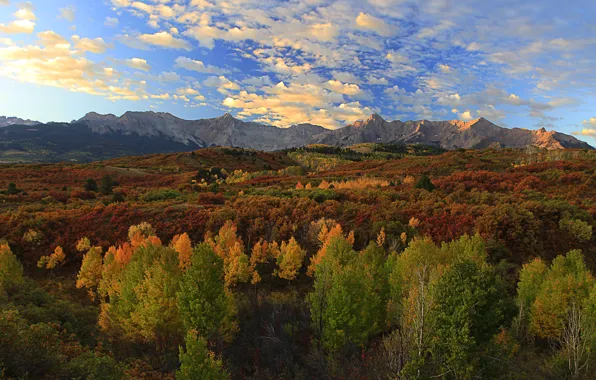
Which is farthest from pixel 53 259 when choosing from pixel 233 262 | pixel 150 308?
pixel 150 308

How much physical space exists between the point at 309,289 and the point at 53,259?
2679 cm

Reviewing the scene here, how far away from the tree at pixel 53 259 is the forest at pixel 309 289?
146 millimetres

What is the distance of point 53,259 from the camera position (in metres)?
32.7

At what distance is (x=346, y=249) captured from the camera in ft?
88.4

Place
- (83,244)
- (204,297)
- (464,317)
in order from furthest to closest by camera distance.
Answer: (83,244) < (204,297) < (464,317)

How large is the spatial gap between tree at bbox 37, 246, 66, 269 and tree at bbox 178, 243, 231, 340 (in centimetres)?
2183

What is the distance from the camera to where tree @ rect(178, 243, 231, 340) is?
61.0ft

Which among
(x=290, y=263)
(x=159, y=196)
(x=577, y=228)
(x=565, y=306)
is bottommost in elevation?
(x=290, y=263)

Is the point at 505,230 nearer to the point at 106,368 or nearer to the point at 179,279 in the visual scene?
the point at 179,279

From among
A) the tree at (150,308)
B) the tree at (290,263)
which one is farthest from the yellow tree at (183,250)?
the tree at (290,263)

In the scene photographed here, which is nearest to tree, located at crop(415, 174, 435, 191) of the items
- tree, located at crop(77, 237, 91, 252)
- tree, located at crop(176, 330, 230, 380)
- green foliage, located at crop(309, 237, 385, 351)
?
green foliage, located at crop(309, 237, 385, 351)

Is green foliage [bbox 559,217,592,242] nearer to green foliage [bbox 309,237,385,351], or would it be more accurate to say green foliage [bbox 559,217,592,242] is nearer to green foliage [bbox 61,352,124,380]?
green foliage [bbox 309,237,385,351]

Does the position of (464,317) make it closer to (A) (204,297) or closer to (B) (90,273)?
(A) (204,297)

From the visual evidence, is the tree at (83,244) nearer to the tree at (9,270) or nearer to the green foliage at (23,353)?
the tree at (9,270)
